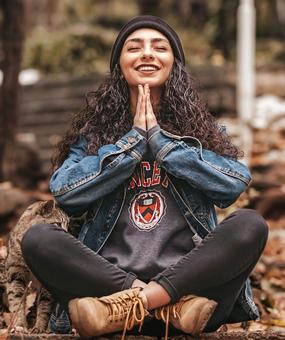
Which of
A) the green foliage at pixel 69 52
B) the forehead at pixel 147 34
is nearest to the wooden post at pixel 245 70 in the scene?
the green foliage at pixel 69 52

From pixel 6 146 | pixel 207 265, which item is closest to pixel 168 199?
pixel 207 265

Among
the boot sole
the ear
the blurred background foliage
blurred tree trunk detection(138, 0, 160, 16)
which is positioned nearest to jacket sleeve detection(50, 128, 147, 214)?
the ear

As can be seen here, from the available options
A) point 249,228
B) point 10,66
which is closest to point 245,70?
point 10,66

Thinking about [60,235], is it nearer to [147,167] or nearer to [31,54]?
[147,167]

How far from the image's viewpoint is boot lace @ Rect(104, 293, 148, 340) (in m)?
3.57

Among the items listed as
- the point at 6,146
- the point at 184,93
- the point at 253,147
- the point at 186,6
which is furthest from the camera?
the point at 186,6

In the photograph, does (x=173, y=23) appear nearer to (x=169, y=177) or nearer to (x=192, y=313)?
(x=169, y=177)

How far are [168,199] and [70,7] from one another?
74.9ft

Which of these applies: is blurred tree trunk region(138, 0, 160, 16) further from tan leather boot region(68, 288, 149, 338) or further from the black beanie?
tan leather boot region(68, 288, 149, 338)

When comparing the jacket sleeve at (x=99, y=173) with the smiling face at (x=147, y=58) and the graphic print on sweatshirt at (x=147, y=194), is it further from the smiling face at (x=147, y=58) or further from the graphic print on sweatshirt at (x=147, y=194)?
the smiling face at (x=147, y=58)

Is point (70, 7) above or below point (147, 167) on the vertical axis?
below

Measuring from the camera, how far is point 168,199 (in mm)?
4066

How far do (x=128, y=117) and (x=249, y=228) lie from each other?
3.14 feet

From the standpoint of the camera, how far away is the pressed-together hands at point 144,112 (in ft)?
13.5
